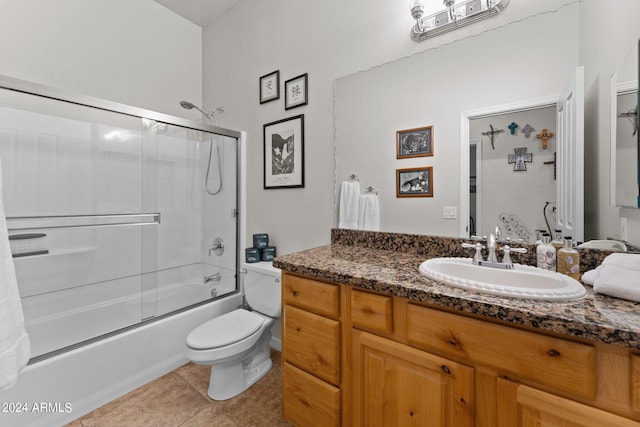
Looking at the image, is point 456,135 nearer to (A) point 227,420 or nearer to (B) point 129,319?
(A) point 227,420

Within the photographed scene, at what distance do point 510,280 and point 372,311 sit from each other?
0.52 meters

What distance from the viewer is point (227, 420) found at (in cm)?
147

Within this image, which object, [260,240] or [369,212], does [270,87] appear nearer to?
[260,240]

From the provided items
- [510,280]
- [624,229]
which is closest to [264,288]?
[510,280]

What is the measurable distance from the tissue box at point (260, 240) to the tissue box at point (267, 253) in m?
0.04

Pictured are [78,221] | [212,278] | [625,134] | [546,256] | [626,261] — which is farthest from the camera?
[212,278]

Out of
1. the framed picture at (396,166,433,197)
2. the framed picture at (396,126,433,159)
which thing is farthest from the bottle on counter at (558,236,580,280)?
the framed picture at (396,126,433,159)

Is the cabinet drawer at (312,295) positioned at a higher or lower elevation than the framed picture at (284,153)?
lower

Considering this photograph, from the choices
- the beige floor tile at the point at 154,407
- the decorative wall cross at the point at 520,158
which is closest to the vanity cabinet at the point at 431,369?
the beige floor tile at the point at 154,407

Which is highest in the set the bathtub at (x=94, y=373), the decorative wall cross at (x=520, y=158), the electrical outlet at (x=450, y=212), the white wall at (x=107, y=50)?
the white wall at (x=107, y=50)

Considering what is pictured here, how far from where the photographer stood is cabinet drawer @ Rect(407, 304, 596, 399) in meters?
0.66

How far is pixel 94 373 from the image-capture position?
5.13 ft

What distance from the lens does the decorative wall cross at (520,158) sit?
1165 millimetres

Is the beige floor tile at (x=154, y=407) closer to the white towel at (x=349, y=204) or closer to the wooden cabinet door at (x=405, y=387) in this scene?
the wooden cabinet door at (x=405, y=387)
